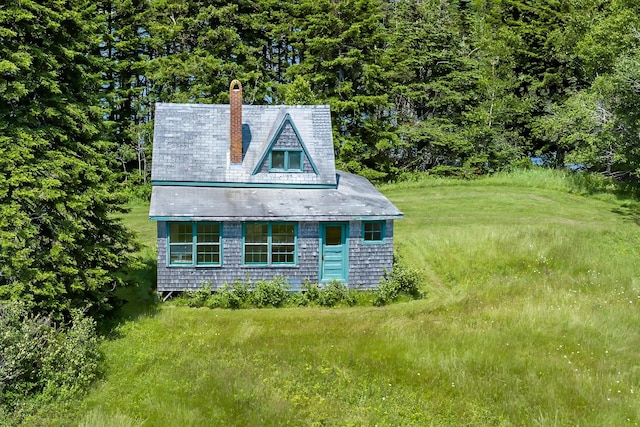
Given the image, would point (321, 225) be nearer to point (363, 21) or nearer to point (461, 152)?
point (363, 21)

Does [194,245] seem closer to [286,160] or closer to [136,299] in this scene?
[136,299]

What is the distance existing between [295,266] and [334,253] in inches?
57.1

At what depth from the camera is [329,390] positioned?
1115 centimetres

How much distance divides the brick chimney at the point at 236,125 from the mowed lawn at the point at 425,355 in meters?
6.23

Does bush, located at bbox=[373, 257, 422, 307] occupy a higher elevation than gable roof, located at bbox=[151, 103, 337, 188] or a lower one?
lower

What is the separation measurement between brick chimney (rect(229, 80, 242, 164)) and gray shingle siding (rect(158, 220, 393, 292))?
11.0ft

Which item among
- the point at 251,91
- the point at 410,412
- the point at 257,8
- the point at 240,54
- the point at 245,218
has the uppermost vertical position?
the point at 257,8

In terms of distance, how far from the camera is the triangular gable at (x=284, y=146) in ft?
63.3

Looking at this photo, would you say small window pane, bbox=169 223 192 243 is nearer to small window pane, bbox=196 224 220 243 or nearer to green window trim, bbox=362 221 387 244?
small window pane, bbox=196 224 220 243

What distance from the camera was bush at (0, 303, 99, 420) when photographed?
10070 mm

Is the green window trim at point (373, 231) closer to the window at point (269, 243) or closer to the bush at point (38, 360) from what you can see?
the window at point (269, 243)

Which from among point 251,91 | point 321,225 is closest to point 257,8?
point 251,91

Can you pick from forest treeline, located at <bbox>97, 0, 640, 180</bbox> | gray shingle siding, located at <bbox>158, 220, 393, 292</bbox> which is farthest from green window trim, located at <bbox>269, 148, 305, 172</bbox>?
forest treeline, located at <bbox>97, 0, 640, 180</bbox>

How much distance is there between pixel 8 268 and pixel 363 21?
29.5 meters
